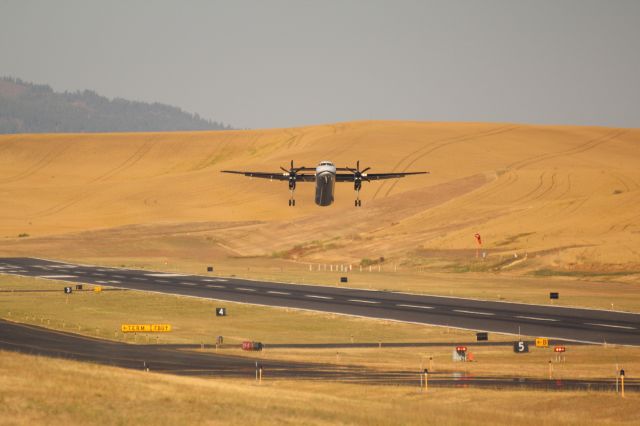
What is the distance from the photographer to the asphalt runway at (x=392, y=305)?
2852 inches

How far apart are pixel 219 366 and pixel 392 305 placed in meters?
33.1

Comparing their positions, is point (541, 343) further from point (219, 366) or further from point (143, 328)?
point (143, 328)

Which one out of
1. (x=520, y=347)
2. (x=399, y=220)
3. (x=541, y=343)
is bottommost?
(x=520, y=347)

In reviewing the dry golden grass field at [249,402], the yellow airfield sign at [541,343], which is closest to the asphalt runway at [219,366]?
the dry golden grass field at [249,402]

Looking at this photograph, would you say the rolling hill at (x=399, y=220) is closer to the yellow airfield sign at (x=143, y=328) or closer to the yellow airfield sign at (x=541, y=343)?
the yellow airfield sign at (x=541, y=343)

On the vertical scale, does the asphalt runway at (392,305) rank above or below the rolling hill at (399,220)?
below

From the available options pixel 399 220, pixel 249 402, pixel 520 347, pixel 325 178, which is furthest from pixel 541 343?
pixel 399 220

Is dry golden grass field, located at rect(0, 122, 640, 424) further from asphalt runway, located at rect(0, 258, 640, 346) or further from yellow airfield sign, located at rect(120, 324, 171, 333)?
asphalt runway, located at rect(0, 258, 640, 346)

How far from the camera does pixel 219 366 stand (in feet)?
184

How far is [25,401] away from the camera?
37344 millimetres

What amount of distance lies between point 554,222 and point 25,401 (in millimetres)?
106110

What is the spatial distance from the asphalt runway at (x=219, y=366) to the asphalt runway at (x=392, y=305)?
1650cm

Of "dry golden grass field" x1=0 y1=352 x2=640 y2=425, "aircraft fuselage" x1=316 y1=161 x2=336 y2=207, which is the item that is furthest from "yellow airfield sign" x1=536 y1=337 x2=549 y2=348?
"aircraft fuselage" x1=316 y1=161 x2=336 y2=207

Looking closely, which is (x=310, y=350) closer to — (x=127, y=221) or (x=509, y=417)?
(x=509, y=417)
